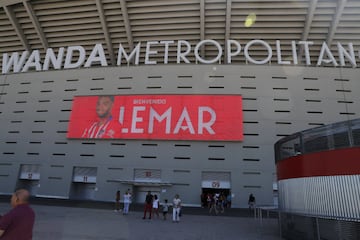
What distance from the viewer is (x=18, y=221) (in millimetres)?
3215

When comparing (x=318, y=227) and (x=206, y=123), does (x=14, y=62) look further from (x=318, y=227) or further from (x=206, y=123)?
(x=318, y=227)

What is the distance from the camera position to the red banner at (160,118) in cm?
2161

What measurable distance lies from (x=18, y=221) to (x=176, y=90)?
2028cm

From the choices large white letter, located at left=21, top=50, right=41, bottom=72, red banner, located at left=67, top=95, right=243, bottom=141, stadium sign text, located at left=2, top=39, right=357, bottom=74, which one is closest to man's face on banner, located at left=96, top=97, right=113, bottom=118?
red banner, located at left=67, top=95, right=243, bottom=141

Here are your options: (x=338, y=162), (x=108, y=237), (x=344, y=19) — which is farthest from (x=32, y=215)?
(x=344, y=19)

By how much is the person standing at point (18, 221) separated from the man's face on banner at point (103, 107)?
2025 centimetres

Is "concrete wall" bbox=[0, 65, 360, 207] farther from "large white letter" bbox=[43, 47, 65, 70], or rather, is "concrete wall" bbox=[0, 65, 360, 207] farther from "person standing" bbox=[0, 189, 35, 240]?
"person standing" bbox=[0, 189, 35, 240]

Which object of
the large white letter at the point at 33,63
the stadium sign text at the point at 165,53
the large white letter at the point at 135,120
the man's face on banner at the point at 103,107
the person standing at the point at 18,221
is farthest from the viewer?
the large white letter at the point at 33,63

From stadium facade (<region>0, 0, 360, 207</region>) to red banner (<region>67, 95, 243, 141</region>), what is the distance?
7.0 inches

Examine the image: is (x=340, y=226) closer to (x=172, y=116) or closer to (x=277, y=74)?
(x=172, y=116)

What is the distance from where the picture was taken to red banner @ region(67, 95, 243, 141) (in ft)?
70.9

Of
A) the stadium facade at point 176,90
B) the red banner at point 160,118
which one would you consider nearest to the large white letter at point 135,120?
the red banner at point 160,118

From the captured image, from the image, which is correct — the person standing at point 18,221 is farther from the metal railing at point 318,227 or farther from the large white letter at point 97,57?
the large white letter at point 97,57

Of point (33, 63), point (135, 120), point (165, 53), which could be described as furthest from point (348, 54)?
point (33, 63)
